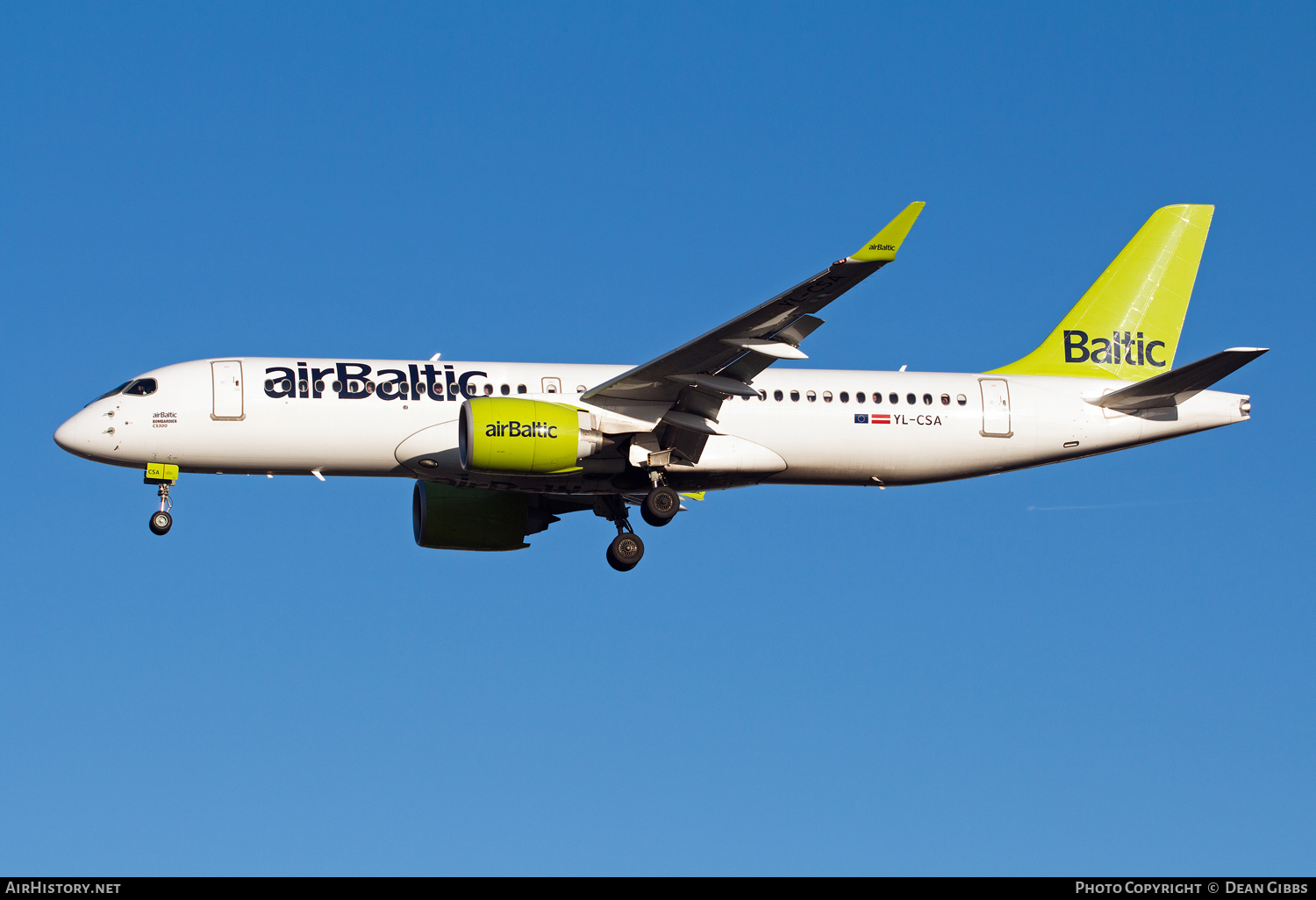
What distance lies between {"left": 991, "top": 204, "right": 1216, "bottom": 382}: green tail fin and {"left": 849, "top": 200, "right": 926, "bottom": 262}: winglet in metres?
11.8

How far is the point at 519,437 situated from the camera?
30438mm

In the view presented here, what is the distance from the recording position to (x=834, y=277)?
88.4 feet

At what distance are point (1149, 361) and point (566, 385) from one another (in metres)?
14.9

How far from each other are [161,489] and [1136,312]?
23.4 metres

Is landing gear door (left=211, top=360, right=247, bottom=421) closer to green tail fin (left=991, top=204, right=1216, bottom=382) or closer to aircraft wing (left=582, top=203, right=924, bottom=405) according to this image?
aircraft wing (left=582, top=203, right=924, bottom=405)

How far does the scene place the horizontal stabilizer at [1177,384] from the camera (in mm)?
32159

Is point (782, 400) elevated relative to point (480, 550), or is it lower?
elevated

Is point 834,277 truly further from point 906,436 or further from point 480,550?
point 480,550

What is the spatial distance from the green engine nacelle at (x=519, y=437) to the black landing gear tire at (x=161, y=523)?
6.51 metres

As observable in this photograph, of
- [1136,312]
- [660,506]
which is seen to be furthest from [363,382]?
[1136,312]

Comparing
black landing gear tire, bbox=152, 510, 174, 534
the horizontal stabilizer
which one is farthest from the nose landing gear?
the horizontal stabilizer

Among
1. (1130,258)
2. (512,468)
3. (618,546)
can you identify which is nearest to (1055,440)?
(1130,258)

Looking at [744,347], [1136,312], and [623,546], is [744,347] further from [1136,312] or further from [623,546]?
[1136,312]
